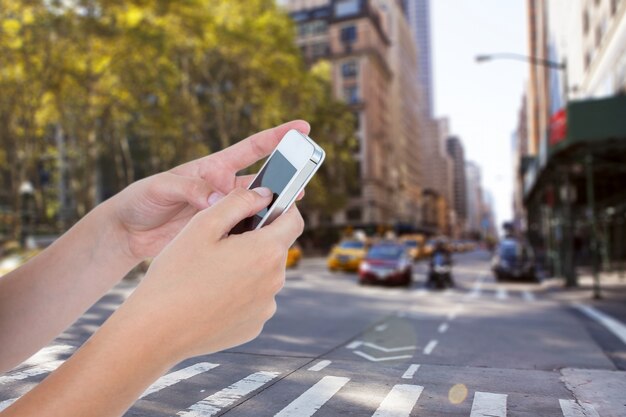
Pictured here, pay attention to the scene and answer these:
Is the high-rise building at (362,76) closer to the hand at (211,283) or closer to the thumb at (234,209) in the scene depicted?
the thumb at (234,209)

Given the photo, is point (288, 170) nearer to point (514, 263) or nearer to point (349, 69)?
point (514, 263)

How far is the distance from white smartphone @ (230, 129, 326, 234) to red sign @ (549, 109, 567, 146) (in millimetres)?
16684

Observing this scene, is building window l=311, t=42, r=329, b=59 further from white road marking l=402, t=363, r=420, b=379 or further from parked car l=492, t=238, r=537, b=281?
white road marking l=402, t=363, r=420, b=379

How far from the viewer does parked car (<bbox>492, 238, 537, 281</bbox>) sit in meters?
25.4

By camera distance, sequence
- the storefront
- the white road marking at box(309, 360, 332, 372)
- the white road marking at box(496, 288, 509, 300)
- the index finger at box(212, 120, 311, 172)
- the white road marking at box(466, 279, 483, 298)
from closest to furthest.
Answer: the index finger at box(212, 120, 311, 172) < the white road marking at box(309, 360, 332, 372) < the storefront < the white road marking at box(496, 288, 509, 300) < the white road marking at box(466, 279, 483, 298)

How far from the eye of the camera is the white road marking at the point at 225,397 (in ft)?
6.91

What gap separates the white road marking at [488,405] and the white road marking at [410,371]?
28 centimetres

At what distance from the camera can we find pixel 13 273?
1977mm

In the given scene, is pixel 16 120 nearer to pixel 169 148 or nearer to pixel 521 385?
pixel 169 148

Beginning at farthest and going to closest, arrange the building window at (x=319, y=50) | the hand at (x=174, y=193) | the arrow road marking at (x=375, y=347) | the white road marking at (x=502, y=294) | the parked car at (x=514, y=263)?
the building window at (x=319, y=50) < the parked car at (x=514, y=263) < the white road marking at (x=502, y=294) < the arrow road marking at (x=375, y=347) < the hand at (x=174, y=193)

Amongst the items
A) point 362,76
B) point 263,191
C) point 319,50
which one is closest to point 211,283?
point 263,191

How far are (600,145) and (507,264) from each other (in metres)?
9.45

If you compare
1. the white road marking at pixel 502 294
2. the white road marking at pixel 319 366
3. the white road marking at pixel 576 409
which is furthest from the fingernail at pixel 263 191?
the white road marking at pixel 502 294

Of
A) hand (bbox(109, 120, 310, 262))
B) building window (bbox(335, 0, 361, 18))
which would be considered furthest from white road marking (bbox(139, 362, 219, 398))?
building window (bbox(335, 0, 361, 18))
